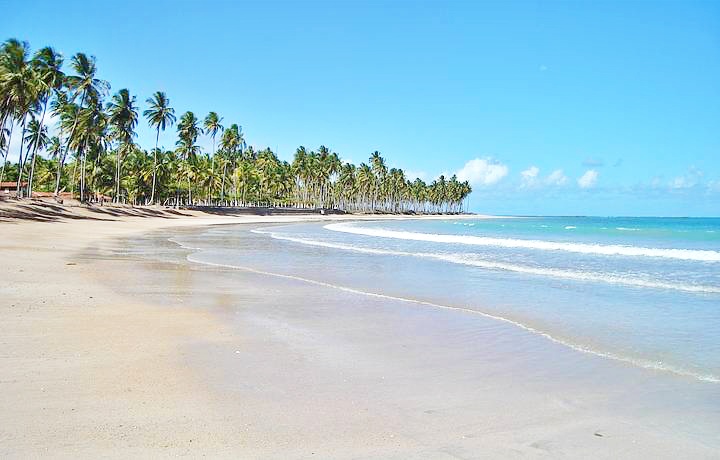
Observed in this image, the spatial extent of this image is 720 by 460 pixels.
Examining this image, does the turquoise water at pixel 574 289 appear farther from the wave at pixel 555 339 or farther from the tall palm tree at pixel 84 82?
the tall palm tree at pixel 84 82

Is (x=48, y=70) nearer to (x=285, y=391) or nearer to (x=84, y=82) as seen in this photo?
(x=84, y=82)

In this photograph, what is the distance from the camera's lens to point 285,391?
5.22 metres

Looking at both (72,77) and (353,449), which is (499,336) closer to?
(353,449)

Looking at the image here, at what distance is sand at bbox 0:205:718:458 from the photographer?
404 centimetres

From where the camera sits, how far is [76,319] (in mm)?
8062

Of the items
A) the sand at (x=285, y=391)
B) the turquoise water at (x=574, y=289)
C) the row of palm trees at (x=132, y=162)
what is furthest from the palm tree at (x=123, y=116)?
the sand at (x=285, y=391)

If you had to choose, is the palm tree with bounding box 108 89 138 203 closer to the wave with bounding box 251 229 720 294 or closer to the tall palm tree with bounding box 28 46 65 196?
the tall palm tree with bounding box 28 46 65 196

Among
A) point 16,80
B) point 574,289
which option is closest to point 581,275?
point 574,289

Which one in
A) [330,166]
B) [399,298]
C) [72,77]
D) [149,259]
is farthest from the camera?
[330,166]

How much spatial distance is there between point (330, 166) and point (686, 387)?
129 meters

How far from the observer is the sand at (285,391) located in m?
4.04

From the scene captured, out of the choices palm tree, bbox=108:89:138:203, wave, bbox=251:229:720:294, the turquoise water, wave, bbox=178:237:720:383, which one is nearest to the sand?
wave, bbox=178:237:720:383

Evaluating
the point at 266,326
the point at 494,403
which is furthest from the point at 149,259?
the point at 494,403

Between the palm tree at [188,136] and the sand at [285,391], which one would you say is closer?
the sand at [285,391]
